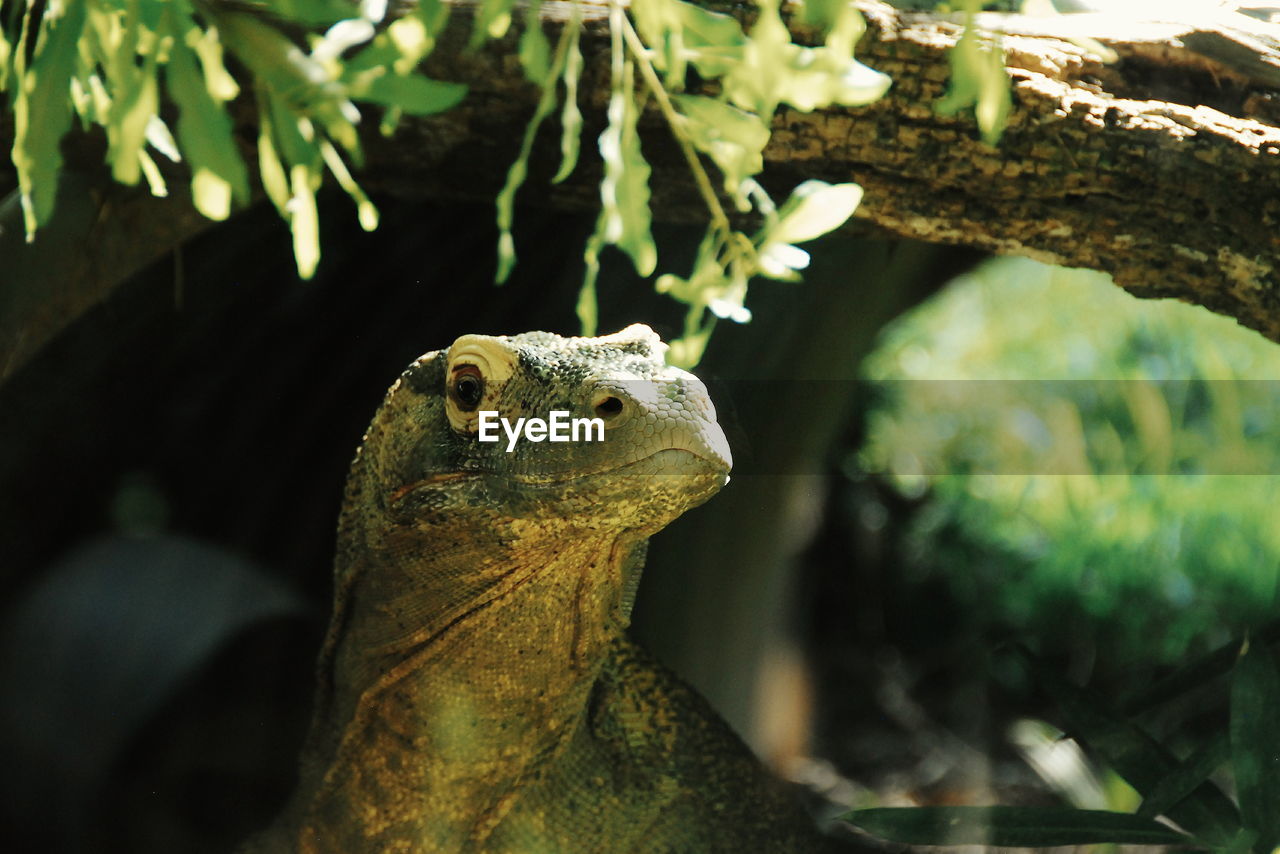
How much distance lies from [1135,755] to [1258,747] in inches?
16.8

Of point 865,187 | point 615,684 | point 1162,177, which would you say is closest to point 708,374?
point 865,187

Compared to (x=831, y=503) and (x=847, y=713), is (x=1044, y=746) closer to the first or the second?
(x=847, y=713)

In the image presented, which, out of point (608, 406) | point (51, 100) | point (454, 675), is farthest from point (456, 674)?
point (51, 100)

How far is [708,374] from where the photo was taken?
3062 mm

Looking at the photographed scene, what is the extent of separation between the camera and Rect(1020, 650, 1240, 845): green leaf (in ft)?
A: 11.7

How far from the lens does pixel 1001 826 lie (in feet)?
11.3

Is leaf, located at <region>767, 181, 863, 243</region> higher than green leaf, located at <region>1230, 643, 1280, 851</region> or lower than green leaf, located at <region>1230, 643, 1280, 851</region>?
higher

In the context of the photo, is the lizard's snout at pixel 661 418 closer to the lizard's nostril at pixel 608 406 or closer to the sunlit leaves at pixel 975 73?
the lizard's nostril at pixel 608 406

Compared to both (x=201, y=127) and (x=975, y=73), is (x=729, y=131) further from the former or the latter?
(x=201, y=127)

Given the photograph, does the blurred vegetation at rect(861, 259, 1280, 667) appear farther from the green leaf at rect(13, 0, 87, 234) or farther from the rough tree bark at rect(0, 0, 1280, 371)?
the green leaf at rect(13, 0, 87, 234)

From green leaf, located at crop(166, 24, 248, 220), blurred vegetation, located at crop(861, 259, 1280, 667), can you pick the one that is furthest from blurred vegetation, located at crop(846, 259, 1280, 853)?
green leaf, located at crop(166, 24, 248, 220)

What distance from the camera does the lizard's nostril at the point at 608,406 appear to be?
220 centimetres

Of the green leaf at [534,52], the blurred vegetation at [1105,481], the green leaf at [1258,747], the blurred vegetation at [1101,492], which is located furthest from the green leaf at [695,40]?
the blurred vegetation at [1105,481]

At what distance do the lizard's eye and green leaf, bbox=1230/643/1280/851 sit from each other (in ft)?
8.03
